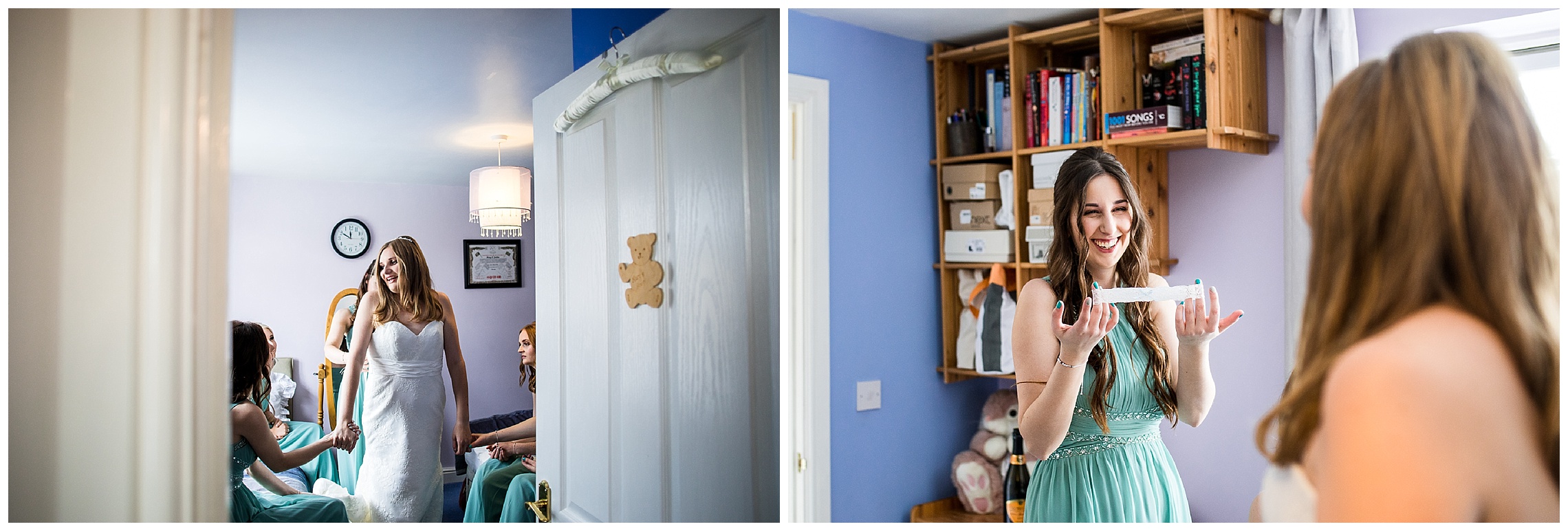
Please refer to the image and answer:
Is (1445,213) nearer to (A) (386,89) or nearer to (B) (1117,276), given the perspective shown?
(B) (1117,276)

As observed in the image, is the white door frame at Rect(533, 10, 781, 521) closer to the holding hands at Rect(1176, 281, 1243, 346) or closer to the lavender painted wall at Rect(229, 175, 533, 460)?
the lavender painted wall at Rect(229, 175, 533, 460)

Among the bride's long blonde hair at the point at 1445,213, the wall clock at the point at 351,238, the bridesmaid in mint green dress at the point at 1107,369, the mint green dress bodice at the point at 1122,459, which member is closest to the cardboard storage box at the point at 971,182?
the bridesmaid in mint green dress at the point at 1107,369

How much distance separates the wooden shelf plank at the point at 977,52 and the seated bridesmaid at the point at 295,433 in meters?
1.49

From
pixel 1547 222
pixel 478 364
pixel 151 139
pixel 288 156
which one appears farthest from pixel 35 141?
pixel 1547 222

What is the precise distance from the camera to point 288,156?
114cm

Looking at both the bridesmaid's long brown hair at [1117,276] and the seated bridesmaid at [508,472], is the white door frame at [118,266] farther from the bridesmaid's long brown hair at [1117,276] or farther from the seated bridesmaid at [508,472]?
the bridesmaid's long brown hair at [1117,276]

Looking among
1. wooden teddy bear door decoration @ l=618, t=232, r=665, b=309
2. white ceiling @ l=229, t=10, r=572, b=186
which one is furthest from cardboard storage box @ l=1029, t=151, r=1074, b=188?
white ceiling @ l=229, t=10, r=572, b=186

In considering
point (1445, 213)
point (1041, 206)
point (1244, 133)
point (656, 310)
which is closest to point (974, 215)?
point (1041, 206)

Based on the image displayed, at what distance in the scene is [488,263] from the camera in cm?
121

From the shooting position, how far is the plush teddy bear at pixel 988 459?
6.79ft

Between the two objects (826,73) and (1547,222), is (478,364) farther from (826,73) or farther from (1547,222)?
(1547,222)

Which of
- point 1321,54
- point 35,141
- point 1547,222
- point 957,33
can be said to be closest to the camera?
point 1547,222

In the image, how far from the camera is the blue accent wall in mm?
1260
